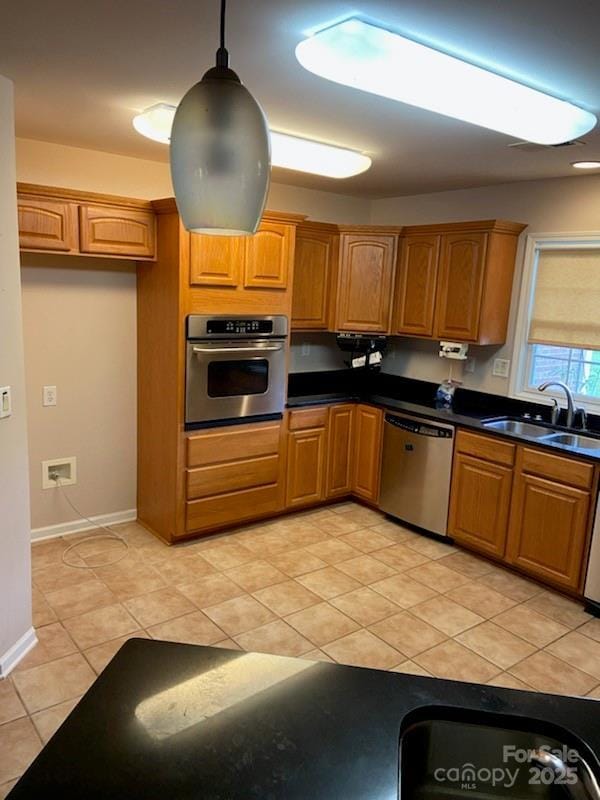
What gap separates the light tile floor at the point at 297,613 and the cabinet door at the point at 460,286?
4.88 ft

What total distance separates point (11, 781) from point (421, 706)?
1625 mm

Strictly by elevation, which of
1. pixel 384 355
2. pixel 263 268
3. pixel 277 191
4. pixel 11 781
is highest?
pixel 277 191

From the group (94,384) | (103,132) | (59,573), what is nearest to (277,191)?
(103,132)

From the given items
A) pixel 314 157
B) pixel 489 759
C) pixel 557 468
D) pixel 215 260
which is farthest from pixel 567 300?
pixel 489 759

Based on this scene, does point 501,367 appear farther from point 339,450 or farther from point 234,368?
point 234,368

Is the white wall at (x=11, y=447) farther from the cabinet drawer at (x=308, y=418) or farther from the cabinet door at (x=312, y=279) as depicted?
the cabinet door at (x=312, y=279)

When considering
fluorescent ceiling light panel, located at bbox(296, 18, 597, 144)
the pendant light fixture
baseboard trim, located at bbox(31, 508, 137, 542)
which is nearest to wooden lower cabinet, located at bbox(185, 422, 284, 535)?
baseboard trim, located at bbox(31, 508, 137, 542)

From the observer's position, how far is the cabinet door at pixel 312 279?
432cm

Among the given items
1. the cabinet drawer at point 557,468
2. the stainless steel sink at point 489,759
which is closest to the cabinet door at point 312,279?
the cabinet drawer at point 557,468

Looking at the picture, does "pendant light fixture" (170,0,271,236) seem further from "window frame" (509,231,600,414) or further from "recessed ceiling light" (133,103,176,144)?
"window frame" (509,231,600,414)

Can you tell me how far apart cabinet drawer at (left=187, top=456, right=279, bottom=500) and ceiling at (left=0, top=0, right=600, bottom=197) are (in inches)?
77.3

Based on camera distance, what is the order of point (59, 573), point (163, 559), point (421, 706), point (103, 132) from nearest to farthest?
point (421, 706)
point (103, 132)
point (59, 573)
point (163, 559)

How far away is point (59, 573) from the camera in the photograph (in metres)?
3.39

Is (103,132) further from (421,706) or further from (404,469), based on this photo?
(421,706)
